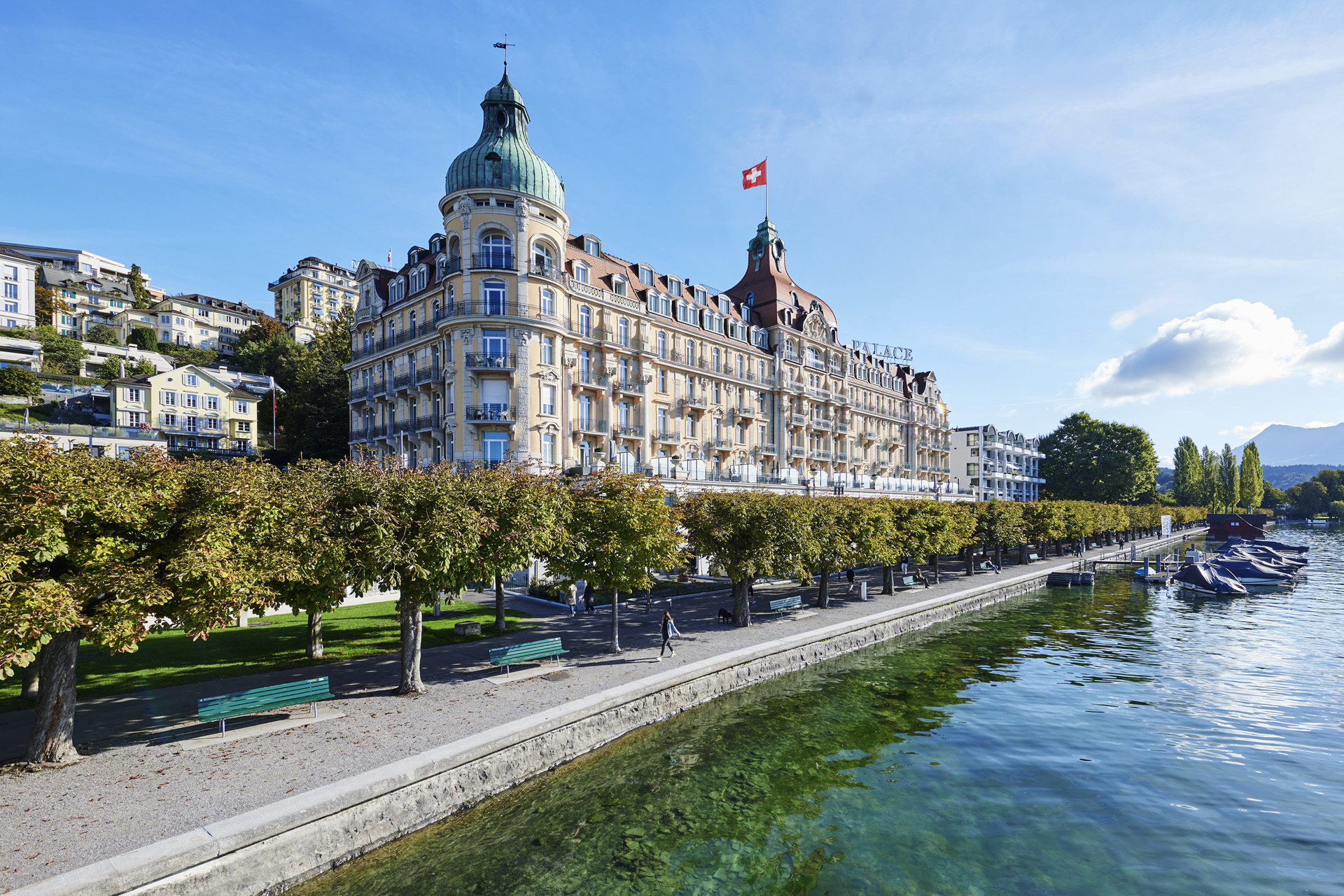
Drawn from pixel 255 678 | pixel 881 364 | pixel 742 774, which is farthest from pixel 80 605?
pixel 881 364

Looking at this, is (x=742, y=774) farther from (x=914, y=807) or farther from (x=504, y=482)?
(x=504, y=482)

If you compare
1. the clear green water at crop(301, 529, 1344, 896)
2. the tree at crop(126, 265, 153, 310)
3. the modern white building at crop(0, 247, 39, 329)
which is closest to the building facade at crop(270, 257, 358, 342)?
the tree at crop(126, 265, 153, 310)

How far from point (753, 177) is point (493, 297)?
118ft

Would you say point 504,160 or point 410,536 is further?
point 504,160

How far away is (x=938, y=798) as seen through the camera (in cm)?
1684

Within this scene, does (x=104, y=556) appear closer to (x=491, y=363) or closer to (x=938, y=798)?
(x=938, y=798)

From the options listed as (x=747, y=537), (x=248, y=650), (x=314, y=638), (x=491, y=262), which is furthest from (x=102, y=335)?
(x=747, y=537)

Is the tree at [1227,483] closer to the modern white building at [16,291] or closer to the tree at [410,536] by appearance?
the tree at [410,536]

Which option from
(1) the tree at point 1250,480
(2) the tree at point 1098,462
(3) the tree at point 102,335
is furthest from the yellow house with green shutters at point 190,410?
(1) the tree at point 1250,480

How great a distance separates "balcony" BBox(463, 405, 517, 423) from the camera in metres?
45.6

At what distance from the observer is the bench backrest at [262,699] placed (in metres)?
16.4

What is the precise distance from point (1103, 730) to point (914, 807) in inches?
420

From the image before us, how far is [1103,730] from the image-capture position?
2194cm

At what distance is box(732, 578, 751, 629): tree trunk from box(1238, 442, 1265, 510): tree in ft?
569
